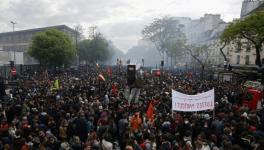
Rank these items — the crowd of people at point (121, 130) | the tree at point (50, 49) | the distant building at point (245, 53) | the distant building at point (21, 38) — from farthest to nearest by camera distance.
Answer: the distant building at point (21, 38)
the distant building at point (245, 53)
the tree at point (50, 49)
the crowd of people at point (121, 130)

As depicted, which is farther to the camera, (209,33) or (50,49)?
(209,33)

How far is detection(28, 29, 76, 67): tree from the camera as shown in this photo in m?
49.5

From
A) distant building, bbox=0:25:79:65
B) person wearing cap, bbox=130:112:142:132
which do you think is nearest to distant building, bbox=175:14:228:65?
distant building, bbox=0:25:79:65

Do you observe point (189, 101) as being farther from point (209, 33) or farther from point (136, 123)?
point (209, 33)

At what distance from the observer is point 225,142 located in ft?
28.1

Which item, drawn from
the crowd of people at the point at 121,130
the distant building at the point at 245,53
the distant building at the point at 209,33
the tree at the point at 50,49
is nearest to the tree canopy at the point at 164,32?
the distant building at the point at 209,33

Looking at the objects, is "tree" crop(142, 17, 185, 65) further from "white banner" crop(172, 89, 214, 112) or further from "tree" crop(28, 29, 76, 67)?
"white banner" crop(172, 89, 214, 112)

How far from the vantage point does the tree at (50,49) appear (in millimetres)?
49500

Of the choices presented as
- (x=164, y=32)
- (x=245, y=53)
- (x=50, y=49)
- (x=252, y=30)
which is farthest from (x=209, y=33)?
(x=252, y=30)

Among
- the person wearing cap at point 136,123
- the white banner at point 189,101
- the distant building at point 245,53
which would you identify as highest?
the distant building at point 245,53

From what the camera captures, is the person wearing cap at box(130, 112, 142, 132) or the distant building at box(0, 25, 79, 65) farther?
the distant building at box(0, 25, 79, 65)

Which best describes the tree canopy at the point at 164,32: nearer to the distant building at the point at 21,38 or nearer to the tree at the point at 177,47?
the tree at the point at 177,47

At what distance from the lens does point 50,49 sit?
162 feet

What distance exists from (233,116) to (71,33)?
83.4 m
